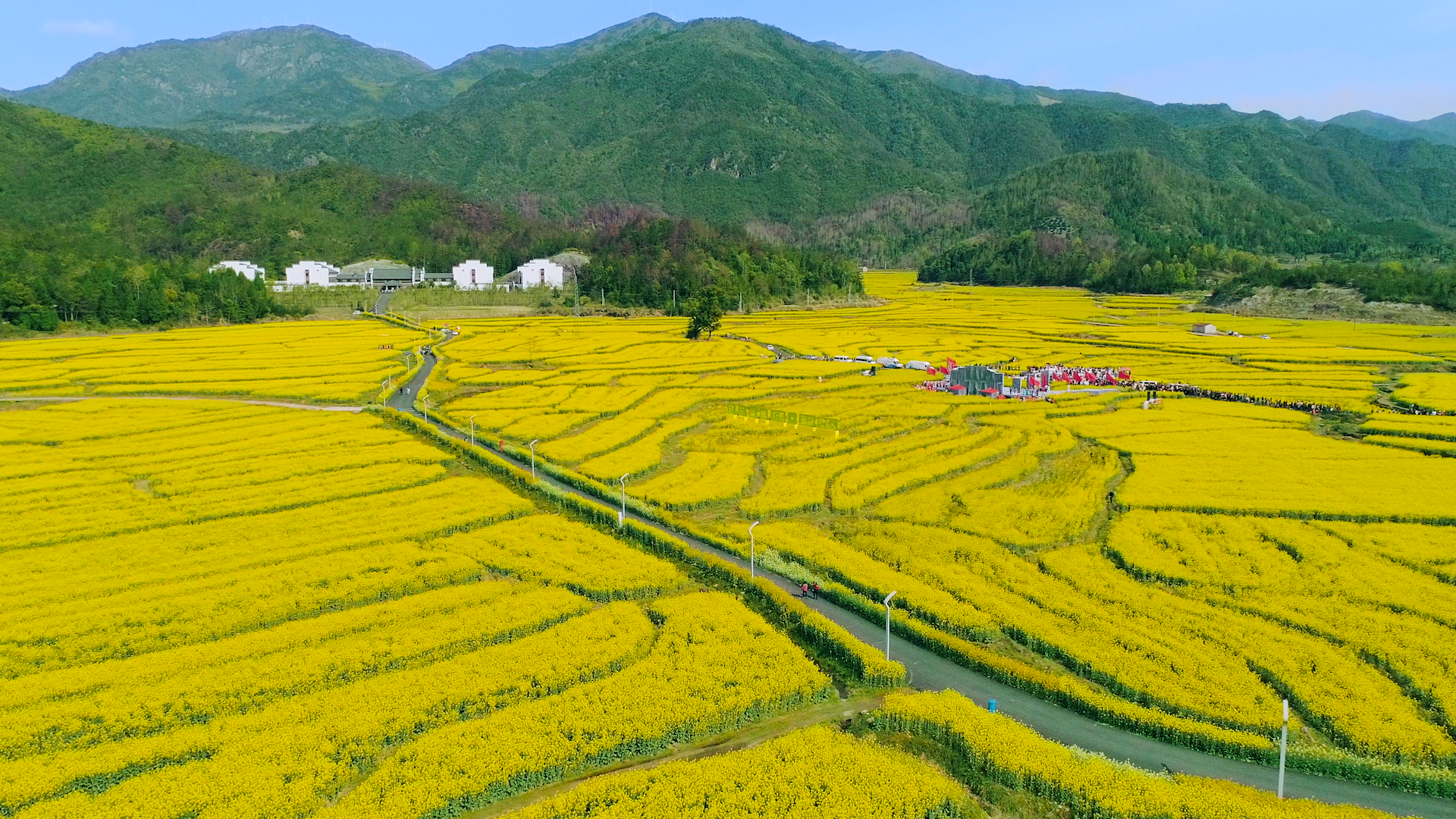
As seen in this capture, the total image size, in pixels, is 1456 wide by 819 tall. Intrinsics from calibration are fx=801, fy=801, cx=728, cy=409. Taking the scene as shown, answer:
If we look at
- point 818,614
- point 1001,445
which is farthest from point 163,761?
point 1001,445

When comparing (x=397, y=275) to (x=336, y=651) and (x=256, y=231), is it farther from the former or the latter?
(x=336, y=651)

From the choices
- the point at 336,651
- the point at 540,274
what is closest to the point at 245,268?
the point at 540,274

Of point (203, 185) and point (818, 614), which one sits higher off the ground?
Answer: point (203, 185)

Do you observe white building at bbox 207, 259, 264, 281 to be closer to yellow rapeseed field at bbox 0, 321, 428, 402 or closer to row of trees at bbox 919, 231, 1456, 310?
yellow rapeseed field at bbox 0, 321, 428, 402

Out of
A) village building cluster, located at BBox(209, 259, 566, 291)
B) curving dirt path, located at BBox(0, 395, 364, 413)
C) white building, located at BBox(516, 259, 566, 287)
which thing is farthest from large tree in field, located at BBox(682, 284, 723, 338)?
white building, located at BBox(516, 259, 566, 287)

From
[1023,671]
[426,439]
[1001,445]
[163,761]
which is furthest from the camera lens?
[426,439]

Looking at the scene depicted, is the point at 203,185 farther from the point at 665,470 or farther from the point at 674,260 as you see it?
the point at 665,470
